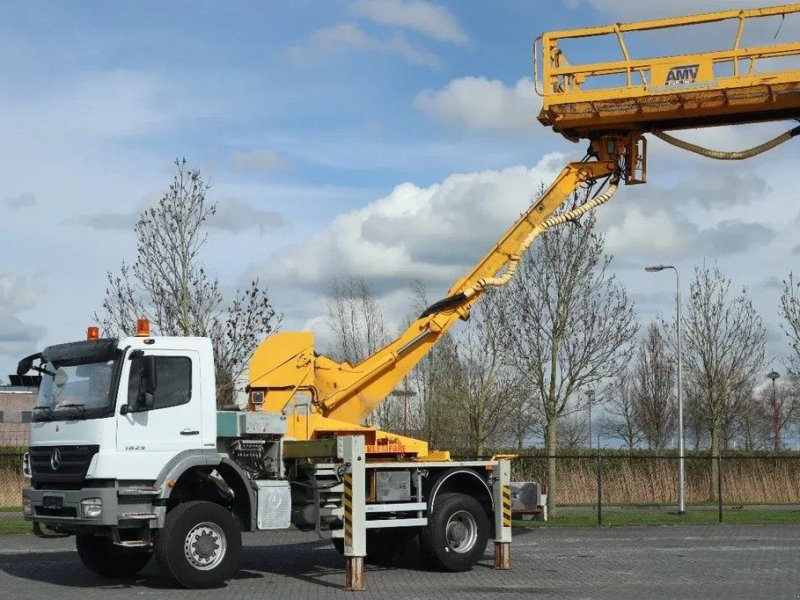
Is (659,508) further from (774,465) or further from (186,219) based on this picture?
(186,219)

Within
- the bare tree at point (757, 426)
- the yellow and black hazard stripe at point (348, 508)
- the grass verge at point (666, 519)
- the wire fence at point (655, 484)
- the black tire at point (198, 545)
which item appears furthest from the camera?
the bare tree at point (757, 426)

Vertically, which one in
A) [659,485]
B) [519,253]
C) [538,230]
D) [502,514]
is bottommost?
[659,485]

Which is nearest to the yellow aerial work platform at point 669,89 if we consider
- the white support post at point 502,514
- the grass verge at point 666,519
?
the white support post at point 502,514

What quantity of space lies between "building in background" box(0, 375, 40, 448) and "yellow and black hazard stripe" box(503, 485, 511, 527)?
262 inches

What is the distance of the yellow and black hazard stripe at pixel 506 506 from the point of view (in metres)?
16.5

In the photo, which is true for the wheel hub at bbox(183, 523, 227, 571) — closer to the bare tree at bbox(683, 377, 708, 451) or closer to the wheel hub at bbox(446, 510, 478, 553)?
the wheel hub at bbox(446, 510, 478, 553)

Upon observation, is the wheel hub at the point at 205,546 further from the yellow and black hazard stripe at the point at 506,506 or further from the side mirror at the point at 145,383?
the yellow and black hazard stripe at the point at 506,506

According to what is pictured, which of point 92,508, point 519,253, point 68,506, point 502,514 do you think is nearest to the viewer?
point 92,508

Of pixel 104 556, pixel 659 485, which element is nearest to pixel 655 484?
pixel 659 485

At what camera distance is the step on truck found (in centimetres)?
1387

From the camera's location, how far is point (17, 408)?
62.0m

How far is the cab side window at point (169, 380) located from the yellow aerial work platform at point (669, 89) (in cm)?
688

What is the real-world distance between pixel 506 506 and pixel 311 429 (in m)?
3.07

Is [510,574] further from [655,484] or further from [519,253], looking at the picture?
[655,484]
